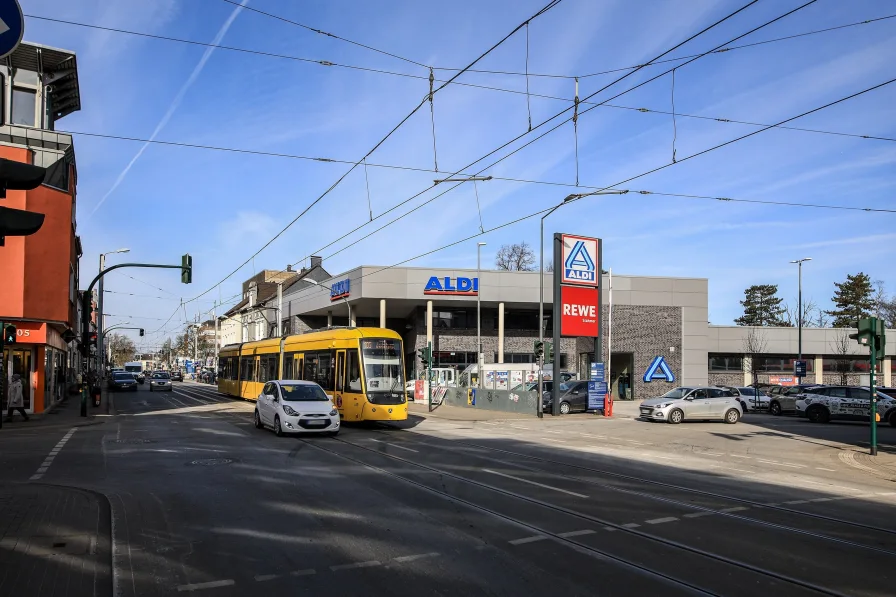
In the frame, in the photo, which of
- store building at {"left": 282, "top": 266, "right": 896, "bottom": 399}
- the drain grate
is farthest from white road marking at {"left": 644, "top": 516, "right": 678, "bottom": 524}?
store building at {"left": 282, "top": 266, "right": 896, "bottom": 399}

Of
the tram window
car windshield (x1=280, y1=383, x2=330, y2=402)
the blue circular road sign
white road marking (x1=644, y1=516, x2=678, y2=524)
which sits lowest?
white road marking (x1=644, y1=516, x2=678, y2=524)

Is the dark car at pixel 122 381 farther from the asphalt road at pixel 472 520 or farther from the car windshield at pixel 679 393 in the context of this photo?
the car windshield at pixel 679 393

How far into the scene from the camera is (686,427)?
86.7 ft

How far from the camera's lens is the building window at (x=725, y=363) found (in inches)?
2254

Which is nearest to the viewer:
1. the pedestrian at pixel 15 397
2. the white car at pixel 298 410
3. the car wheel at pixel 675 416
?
the white car at pixel 298 410

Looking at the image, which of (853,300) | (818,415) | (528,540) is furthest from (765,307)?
(528,540)

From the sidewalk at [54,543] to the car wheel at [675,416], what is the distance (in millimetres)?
22837

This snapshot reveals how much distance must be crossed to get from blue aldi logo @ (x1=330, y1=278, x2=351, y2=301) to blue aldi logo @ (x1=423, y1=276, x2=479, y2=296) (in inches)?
237

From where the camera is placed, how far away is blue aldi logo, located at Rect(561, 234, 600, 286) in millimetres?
33406

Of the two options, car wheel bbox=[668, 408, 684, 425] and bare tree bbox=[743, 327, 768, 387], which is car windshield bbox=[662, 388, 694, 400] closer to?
car wheel bbox=[668, 408, 684, 425]

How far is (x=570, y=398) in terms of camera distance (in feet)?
110

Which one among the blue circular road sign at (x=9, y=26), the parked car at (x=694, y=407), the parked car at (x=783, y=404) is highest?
the blue circular road sign at (x=9, y=26)

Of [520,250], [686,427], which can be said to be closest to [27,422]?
[686,427]

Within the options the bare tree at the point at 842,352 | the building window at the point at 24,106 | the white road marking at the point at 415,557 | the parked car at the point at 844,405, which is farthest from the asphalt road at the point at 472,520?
the bare tree at the point at 842,352
